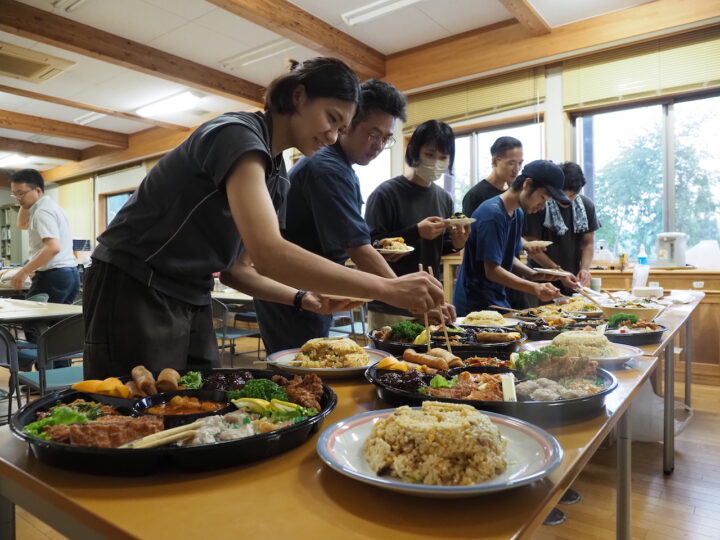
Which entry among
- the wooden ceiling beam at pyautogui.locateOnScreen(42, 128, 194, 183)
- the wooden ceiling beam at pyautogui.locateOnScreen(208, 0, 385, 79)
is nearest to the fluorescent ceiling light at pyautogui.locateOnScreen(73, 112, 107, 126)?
the wooden ceiling beam at pyautogui.locateOnScreen(42, 128, 194, 183)

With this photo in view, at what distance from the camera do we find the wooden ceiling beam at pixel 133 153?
8.98 meters

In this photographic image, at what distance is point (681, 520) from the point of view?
2.09 m

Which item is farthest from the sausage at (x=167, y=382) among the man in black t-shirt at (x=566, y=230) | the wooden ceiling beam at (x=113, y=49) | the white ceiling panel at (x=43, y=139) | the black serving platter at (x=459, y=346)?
the white ceiling panel at (x=43, y=139)

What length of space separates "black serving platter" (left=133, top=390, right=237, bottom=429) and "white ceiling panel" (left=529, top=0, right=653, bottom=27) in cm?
489

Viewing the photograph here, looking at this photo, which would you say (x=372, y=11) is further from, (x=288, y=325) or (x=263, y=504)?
(x=263, y=504)

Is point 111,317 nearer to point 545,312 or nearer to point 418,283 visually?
point 418,283

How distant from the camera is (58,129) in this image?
28.6 feet

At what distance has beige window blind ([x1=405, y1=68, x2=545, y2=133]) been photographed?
17.6 feet

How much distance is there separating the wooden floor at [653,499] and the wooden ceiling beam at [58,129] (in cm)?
795

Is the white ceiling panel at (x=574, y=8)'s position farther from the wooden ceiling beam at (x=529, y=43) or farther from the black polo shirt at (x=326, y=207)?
the black polo shirt at (x=326, y=207)

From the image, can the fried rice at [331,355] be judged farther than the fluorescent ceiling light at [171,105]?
No

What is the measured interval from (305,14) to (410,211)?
10.8 ft

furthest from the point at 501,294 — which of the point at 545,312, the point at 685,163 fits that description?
the point at 685,163

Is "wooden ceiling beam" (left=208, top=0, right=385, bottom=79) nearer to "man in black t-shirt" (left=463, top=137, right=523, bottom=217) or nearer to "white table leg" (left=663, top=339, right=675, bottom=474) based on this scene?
"man in black t-shirt" (left=463, top=137, right=523, bottom=217)
